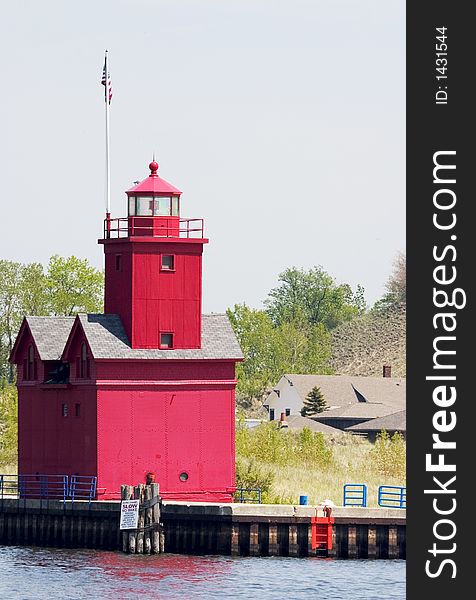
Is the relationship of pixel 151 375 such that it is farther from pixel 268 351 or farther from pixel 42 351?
pixel 268 351

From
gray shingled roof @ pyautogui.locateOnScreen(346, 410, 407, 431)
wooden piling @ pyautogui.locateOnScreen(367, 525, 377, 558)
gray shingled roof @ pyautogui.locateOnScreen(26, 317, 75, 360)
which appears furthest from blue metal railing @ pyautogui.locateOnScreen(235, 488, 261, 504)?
gray shingled roof @ pyautogui.locateOnScreen(346, 410, 407, 431)

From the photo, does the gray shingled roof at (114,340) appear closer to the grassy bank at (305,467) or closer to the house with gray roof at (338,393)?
the grassy bank at (305,467)

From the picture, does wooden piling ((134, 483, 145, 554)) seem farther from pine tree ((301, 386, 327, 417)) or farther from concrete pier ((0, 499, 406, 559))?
pine tree ((301, 386, 327, 417))

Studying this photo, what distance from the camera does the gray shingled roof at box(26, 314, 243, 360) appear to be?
2242 inches

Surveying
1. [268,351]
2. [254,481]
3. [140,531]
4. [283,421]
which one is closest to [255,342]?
[268,351]

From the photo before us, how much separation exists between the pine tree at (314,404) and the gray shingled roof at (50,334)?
63308 mm

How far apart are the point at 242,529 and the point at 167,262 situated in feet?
29.5

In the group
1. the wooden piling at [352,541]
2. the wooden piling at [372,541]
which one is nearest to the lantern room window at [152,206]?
the wooden piling at [352,541]

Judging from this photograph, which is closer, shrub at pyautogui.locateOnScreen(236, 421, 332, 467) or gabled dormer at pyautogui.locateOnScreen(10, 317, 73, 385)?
gabled dormer at pyautogui.locateOnScreen(10, 317, 73, 385)

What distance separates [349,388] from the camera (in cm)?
12875

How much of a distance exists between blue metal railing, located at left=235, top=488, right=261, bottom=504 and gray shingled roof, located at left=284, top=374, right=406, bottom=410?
2459 inches

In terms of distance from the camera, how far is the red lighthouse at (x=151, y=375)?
185ft

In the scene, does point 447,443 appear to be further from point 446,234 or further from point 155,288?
point 155,288

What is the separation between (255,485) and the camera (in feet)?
208
